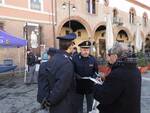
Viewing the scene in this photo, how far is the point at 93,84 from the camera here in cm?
485

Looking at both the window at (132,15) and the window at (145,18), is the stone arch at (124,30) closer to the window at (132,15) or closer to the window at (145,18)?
the window at (132,15)

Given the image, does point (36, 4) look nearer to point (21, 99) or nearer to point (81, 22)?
point (81, 22)

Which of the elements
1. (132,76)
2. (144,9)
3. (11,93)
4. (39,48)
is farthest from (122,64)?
(144,9)

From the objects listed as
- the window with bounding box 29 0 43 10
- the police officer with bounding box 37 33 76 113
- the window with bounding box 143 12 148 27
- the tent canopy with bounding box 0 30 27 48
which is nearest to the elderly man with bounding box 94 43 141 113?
the police officer with bounding box 37 33 76 113

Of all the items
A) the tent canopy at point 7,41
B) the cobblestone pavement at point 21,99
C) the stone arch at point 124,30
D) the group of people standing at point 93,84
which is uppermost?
the stone arch at point 124,30

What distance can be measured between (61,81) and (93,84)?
50 centimetres

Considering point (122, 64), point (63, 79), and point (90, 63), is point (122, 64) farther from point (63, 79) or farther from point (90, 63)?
point (90, 63)

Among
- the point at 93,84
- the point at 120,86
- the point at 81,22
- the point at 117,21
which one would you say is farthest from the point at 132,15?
the point at 120,86

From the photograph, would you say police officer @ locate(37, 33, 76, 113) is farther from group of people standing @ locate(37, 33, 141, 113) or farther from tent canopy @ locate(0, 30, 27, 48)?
tent canopy @ locate(0, 30, 27, 48)

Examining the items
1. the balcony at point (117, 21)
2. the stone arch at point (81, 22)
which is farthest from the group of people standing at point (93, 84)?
the balcony at point (117, 21)

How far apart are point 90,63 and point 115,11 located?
99.4ft

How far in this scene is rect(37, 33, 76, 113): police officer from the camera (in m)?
4.56

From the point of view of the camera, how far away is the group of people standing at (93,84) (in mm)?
4090

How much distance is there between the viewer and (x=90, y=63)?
280 inches
